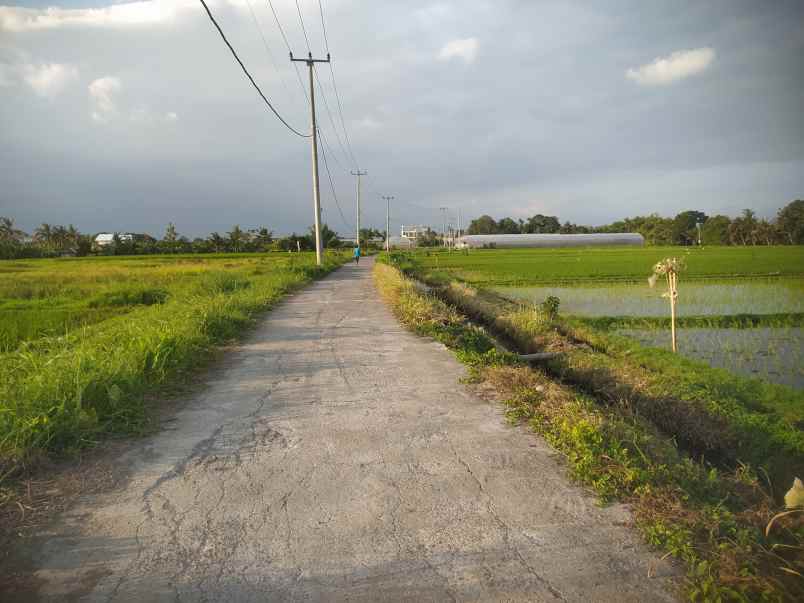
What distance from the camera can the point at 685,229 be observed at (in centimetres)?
7612

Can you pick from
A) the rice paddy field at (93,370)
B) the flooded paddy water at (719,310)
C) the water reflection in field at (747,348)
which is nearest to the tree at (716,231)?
the flooded paddy water at (719,310)

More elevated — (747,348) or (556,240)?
(556,240)

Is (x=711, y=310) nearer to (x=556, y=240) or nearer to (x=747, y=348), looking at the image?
(x=747, y=348)

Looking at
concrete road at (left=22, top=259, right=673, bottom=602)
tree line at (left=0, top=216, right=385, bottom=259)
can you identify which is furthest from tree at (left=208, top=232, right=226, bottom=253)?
concrete road at (left=22, top=259, right=673, bottom=602)

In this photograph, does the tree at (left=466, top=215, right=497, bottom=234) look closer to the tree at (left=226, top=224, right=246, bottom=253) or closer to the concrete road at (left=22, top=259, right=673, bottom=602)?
the tree at (left=226, top=224, right=246, bottom=253)

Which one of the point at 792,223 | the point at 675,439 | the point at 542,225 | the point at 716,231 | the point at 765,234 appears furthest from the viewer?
the point at 542,225

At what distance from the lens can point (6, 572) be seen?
6.57 ft

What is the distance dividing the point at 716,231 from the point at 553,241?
2424cm

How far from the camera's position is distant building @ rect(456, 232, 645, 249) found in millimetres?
83562

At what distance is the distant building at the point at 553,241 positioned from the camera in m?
83.6

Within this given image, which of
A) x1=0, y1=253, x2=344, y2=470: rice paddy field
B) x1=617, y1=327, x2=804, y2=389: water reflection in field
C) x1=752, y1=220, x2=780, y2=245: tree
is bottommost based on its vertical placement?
x1=617, y1=327, x2=804, y2=389: water reflection in field

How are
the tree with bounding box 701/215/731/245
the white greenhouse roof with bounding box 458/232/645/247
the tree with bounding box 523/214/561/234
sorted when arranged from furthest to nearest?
the tree with bounding box 523/214/561/234 < the white greenhouse roof with bounding box 458/232/645/247 < the tree with bounding box 701/215/731/245

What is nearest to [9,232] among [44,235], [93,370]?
[44,235]

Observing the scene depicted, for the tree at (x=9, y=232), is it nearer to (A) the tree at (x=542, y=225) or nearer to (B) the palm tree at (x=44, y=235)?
(B) the palm tree at (x=44, y=235)
